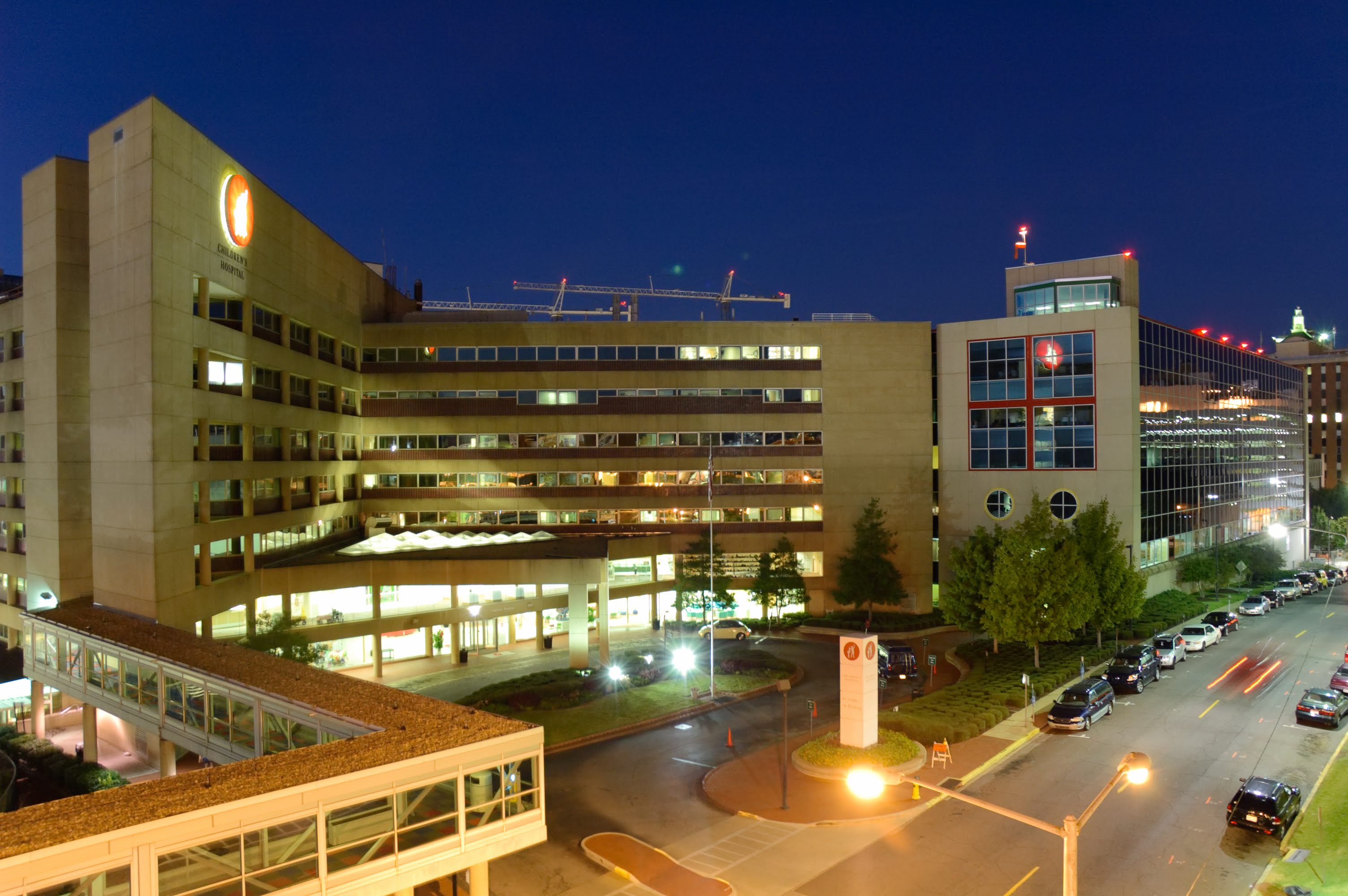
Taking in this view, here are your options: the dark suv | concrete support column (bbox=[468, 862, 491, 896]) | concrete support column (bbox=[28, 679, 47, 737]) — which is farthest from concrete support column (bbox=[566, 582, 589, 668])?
concrete support column (bbox=[468, 862, 491, 896])

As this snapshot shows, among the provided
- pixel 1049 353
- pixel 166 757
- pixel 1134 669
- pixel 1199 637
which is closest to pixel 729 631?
Answer: pixel 1134 669

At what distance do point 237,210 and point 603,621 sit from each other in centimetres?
2847

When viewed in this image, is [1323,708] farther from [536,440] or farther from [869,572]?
[536,440]

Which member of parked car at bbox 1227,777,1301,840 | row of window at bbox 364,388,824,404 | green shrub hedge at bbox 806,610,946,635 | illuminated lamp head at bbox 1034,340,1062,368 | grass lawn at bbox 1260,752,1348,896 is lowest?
green shrub hedge at bbox 806,610,946,635

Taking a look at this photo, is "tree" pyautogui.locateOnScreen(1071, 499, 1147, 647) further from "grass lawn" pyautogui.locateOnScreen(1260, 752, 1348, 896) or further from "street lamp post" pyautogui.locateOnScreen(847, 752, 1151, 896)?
"street lamp post" pyautogui.locateOnScreen(847, 752, 1151, 896)

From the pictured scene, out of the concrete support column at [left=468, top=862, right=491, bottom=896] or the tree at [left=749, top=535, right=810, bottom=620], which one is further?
the tree at [left=749, top=535, right=810, bottom=620]

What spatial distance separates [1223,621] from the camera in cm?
5431

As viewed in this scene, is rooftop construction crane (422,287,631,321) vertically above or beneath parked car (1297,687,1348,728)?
above

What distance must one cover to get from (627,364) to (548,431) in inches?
295

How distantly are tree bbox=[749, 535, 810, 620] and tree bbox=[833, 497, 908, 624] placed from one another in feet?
10.1

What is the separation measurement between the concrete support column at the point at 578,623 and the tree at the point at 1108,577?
26.9m

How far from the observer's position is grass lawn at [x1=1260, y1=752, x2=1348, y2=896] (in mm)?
20688

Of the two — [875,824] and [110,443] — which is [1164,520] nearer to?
[875,824]

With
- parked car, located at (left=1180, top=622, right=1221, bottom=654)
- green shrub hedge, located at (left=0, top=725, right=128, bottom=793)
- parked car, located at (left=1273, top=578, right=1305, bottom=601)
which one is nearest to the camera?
green shrub hedge, located at (left=0, top=725, right=128, bottom=793)
